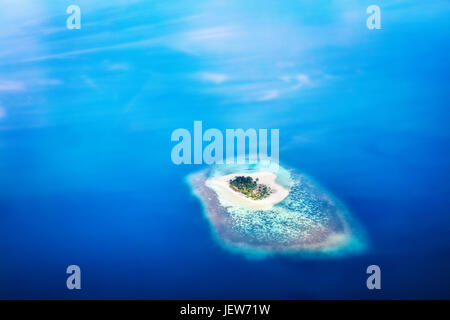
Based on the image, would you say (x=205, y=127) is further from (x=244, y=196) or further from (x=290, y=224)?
(x=290, y=224)

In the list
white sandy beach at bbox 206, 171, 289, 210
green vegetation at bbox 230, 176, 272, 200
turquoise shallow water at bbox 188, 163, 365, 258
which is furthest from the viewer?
green vegetation at bbox 230, 176, 272, 200

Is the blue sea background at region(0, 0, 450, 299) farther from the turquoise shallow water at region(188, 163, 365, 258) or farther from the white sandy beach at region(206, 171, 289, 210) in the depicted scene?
the white sandy beach at region(206, 171, 289, 210)

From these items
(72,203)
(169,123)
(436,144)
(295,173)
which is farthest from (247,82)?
(72,203)

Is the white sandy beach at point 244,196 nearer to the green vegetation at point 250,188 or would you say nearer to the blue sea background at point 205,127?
the green vegetation at point 250,188

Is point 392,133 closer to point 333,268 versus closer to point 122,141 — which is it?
point 333,268

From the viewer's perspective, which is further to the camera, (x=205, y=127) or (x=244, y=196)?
(x=205, y=127)

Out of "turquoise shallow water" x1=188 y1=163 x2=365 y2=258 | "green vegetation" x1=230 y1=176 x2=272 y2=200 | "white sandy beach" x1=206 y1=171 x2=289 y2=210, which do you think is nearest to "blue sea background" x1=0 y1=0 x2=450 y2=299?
"turquoise shallow water" x1=188 y1=163 x2=365 y2=258

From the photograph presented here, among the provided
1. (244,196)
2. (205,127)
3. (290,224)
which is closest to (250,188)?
(244,196)
